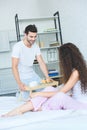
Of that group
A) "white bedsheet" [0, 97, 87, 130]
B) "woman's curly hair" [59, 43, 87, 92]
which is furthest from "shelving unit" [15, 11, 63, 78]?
"white bedsheet" [0, 97, 87, 130]

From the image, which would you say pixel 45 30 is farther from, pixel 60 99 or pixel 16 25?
pixel 60 99

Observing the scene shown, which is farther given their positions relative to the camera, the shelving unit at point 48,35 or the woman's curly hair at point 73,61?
the shelving unit at point 48,35

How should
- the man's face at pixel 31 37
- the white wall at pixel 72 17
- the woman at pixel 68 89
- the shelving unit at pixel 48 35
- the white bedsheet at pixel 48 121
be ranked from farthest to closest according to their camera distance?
1. the shelving unit at pixel 48 35
2. the white wall at pixel 72 17
3. the man's face at pixel 31 37
4. the woman at pixel 68 89
5. the white bedsheet at pixel 48 121

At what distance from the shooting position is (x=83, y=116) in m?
1.77

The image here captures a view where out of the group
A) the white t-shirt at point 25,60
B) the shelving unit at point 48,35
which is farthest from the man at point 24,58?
the shelving unit at point 48,35

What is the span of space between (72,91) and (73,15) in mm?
2864

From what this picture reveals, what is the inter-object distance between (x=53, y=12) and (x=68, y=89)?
10.5ft

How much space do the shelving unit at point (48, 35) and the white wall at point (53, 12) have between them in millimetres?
115

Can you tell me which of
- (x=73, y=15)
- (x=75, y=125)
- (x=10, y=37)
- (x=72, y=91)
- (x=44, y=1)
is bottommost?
(x=75, y=125)

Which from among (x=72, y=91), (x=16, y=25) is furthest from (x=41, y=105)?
(x=16, y=25)

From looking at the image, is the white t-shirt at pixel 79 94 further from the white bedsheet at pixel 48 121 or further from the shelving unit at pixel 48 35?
the shelving unit at pixel 48 35

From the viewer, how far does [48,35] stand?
5.00 metres

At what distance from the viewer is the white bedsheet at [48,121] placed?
164cm

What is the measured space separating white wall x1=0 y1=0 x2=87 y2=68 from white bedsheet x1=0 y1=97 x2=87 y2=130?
111 inches
